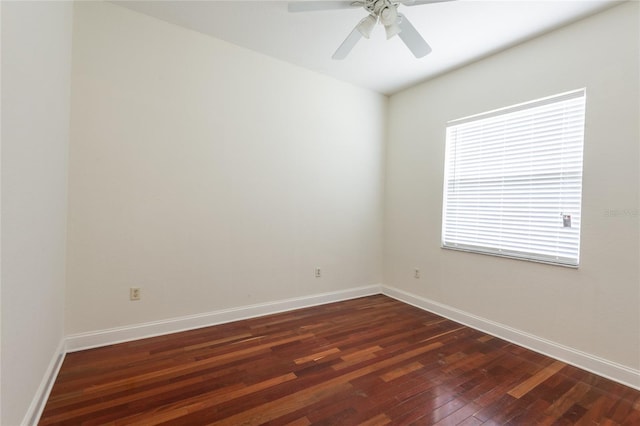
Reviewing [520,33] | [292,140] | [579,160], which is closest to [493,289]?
[579,160]

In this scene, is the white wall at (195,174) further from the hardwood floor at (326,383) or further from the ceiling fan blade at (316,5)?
the ceiling fan blade at (316,5)

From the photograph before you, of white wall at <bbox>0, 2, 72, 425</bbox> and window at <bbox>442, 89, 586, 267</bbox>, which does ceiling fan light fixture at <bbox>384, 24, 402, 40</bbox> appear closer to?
window at <bbox>442, 89, 586, 267</bbox>

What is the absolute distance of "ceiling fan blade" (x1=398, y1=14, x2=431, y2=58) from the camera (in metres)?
1.95

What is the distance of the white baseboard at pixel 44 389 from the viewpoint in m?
1.40

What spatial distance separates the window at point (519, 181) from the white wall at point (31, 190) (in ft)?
11.1

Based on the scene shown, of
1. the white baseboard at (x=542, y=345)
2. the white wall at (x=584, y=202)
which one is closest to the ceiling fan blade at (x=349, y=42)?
the white wall at (x=584, y=202)

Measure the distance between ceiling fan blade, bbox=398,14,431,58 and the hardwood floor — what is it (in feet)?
7.91

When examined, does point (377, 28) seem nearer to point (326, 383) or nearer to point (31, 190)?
point (31, 190)

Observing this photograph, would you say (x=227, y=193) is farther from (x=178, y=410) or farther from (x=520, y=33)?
(x=520, y=33)

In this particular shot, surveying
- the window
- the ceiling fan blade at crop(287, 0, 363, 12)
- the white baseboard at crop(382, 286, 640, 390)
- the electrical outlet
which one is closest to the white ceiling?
the ceiling fan blade at crop(287, 0, 363, 12)

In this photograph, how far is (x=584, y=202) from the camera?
7.20 ft

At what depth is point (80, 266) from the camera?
7.22ft

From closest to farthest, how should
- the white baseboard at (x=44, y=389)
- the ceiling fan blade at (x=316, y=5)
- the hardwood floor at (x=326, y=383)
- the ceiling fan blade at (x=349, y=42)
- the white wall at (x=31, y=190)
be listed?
the white wall at (x=31, y=190)
the white baseboard at (x=44, y=389)
the hardwood floor at (x=326, y=383)
the ceiling fan blade at (x=316, y=5)
the ceiling fan blade at (x=349, y=42)

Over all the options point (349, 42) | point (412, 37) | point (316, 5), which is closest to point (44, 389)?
point (316, 5)
